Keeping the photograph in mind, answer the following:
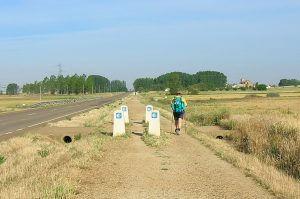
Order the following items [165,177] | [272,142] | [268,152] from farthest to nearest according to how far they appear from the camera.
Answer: [272,142] → [268,152] → [165,177]

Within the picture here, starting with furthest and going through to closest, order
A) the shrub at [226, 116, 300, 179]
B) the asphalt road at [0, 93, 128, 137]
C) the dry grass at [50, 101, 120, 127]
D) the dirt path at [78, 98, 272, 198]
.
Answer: the dry grass at [50, 101, 120, 127] → the asphalt road at [0, 93, 128, 137] → the shrub at [226, 116, 300, 179] → the dirt path at [78, 98, 272, 198]

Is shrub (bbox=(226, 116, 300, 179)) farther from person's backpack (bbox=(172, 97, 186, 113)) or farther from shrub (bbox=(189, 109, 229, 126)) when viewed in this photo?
shrub (bbox=(189, 109, 229, 126))

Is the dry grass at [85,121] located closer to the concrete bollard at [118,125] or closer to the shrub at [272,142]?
→ the concrete bollard at [118,125]

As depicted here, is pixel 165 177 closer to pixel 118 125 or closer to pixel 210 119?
pixel 118 125

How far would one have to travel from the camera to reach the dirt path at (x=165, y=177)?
31.6 ft

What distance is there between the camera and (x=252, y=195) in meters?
9.45

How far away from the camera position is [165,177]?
11.3 m

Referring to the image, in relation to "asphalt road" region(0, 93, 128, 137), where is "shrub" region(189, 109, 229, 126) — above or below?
above


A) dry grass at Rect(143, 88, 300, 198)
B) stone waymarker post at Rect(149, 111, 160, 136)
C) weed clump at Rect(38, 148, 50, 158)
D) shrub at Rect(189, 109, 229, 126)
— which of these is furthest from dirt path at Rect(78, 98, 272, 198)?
shrub at Rect(189, 109, 229, 126)

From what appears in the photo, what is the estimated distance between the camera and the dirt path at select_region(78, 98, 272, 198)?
9.62 m

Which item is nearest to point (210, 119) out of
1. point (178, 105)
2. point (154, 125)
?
point (178, 105)

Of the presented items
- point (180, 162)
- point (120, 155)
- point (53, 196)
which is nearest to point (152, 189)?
point (53, 196)

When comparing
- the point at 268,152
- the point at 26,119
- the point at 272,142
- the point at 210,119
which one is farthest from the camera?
the point at 26,119

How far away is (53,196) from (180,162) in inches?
222
